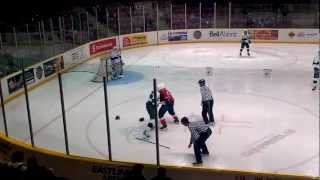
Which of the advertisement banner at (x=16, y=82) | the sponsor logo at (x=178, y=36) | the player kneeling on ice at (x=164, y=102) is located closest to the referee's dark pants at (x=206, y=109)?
the player kneeling on ice at (x=164, y=102)

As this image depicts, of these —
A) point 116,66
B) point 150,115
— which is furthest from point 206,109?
point 116,66

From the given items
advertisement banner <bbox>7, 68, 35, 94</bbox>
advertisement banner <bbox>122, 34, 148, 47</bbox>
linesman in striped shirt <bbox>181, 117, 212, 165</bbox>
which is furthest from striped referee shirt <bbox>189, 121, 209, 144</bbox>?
advertisement banner <bbox>122, 34, 148, 47</bbox>

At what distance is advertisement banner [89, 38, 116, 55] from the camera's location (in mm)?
16703

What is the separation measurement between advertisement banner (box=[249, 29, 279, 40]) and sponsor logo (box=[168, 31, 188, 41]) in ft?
9.43

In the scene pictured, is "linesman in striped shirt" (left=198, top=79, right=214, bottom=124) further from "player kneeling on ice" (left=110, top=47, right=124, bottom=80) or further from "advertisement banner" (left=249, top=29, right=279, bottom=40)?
"advertisement banner" (left=249, top=29, right=279, bottom=40)

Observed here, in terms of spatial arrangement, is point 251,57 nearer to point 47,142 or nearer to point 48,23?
point 48,23

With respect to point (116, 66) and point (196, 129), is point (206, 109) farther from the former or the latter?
point (116, 66)

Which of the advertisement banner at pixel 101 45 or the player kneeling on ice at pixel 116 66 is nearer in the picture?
the player kneeling on ice at pixel 116 66

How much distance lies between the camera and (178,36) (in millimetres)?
20078

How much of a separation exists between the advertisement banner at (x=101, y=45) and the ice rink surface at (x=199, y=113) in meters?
1.24

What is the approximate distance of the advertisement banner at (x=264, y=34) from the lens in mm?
19364

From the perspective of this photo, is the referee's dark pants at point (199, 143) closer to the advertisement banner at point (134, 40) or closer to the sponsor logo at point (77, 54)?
the sponsor logo at point (77, 54)

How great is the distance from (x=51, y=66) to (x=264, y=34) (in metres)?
10.2

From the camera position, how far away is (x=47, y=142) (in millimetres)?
7828
